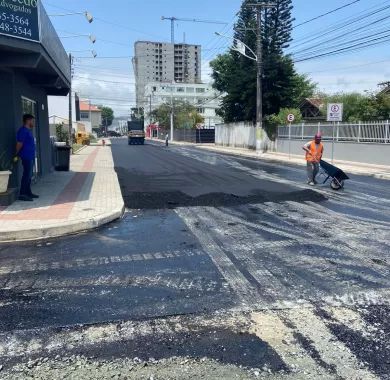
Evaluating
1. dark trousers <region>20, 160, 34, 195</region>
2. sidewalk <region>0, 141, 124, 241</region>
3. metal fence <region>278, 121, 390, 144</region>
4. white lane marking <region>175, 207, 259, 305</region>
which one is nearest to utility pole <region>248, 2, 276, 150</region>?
metal fence <region>278, 121, 390, 144</region>

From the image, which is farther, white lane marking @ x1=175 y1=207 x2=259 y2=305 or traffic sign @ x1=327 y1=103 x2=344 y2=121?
traffic sign @ x1=327 y1=103 x2=344 y2=121

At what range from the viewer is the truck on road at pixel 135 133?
62938 millimetres

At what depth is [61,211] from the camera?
968 centimetres

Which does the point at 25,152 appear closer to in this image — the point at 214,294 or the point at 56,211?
the point at 56,211

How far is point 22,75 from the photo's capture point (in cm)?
1327

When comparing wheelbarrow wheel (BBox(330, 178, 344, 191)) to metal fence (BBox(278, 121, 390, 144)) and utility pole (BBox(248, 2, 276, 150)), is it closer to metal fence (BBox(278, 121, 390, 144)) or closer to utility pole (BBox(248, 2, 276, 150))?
metal fence (BBox(278, 121, 390, 144))

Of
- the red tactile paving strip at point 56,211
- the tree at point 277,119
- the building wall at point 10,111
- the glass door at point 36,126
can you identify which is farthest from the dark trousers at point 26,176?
the tree at point 277,119

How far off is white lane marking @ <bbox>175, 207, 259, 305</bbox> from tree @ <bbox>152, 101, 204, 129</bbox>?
261 ft

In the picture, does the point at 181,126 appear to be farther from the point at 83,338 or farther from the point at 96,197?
the point at 83,338

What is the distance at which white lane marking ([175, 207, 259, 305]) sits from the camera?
5223mm

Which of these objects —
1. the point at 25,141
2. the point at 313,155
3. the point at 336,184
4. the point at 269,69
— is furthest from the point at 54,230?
the point at 269,69

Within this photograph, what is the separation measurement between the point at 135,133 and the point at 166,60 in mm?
29440

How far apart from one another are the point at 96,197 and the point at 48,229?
3.66 m

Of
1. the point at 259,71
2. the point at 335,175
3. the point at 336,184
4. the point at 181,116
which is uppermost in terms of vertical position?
the point at 259,71
